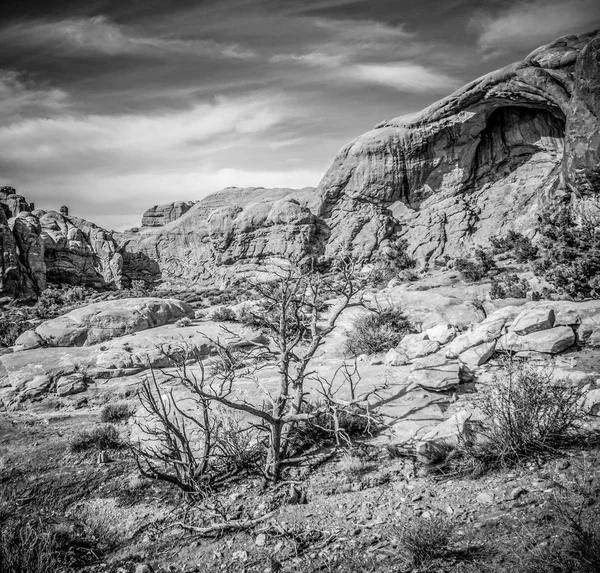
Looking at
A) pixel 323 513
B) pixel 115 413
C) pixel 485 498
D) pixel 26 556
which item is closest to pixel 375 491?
pixel 323 513

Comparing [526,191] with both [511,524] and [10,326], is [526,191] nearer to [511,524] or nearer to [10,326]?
[511,524]

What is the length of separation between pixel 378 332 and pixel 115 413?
8.25m

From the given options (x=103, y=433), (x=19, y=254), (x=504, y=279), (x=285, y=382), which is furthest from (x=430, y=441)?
(x=19, y=254)

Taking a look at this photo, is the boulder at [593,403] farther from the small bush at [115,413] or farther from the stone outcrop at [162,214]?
the stone outcrop at [162,214]

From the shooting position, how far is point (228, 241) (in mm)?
36188

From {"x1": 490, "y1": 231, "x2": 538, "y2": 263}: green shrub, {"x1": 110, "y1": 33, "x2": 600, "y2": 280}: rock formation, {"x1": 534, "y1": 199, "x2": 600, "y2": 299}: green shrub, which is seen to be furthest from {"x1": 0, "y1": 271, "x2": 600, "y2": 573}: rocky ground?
{"x1": 110, "y1": 33, "x2": 600, "y2": 280}: rock formation

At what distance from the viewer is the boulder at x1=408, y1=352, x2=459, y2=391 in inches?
273

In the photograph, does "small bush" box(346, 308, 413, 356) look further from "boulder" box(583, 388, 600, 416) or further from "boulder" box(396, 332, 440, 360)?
"boulder" box(583, 388, 600, 416)

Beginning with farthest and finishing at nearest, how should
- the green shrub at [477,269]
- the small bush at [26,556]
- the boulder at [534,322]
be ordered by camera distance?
the green shrub at [477,269], the boulder at [534,322], the small bush at [26,556]

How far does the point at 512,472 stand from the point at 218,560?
368 cm

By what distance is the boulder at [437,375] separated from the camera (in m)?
6.93

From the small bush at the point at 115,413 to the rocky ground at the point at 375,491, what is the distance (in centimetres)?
23

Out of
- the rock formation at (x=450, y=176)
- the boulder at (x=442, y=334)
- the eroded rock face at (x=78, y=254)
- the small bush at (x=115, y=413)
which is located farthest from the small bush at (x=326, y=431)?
the eroded rock face at (x=78, y=254)

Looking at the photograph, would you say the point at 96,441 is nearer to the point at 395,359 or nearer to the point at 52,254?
the point at 395,359
